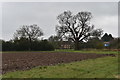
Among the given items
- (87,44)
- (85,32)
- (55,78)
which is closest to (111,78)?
(55,78)

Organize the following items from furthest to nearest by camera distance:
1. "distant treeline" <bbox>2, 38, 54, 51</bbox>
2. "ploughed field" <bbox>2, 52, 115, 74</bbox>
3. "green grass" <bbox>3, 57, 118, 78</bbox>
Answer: "distant treeline" <bbox>2, 38, 54, 51</bbox>, "ploughed field" <bbox>2, 52, 115, 74</bbox>, "green grass" <bbox>3, 57, 118, 78</bbox>

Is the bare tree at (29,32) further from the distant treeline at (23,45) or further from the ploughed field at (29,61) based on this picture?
the ploughed field at (29,61)

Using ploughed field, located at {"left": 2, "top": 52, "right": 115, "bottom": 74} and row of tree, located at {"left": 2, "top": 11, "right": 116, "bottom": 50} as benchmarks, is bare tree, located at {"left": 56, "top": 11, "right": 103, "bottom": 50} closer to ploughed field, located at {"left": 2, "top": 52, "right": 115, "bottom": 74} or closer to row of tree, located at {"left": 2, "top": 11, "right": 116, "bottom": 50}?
row of tree, located at {"left": 2, "top": 11, "right": 116, "bottom": 50}

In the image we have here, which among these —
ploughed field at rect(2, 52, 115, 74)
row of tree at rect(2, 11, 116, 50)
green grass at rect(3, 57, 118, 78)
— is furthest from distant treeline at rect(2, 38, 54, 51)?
green grass at rect(3, 57, 118, 78)

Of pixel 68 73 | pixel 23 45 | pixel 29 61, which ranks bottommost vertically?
pixel 29 61

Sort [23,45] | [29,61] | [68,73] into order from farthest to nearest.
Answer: [23,45]
[29,61]
[68,73]

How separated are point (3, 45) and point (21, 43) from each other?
5.95 m

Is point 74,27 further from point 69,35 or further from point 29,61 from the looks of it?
point 29,61

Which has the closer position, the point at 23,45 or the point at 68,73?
the point at 68,73

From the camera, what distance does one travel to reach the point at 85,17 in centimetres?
6575

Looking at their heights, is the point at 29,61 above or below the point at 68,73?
below

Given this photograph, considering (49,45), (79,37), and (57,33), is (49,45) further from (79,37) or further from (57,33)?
(79,37)

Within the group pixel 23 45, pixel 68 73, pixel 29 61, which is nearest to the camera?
pixel 68 73

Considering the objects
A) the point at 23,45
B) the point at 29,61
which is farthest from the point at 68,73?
the point at 23,45
